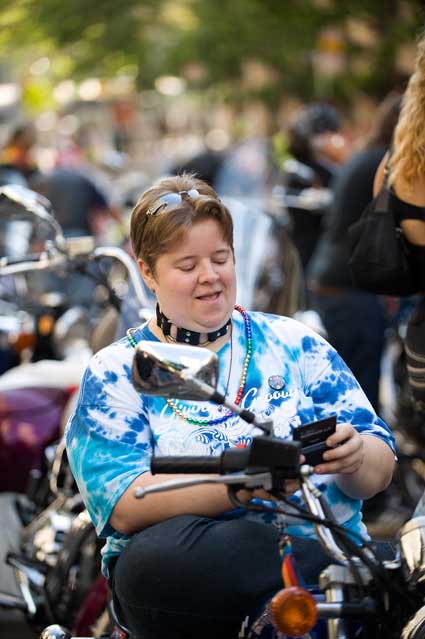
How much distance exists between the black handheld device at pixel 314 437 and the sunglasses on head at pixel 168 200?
666mm

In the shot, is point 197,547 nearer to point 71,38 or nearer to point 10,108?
point 10,108

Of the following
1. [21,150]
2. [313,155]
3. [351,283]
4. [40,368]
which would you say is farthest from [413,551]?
[21,150]

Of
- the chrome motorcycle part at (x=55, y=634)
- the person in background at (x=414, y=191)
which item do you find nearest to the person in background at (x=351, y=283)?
the person in background at (x=414, y=191)

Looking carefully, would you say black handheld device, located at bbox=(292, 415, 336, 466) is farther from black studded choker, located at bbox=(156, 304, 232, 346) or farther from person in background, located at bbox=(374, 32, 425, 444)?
person in background, located at bbox=(374, 32, 425, 444)

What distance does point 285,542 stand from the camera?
2.30 m

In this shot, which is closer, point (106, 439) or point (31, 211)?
point (106, 439)

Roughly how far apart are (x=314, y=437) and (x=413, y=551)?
0.27 meters

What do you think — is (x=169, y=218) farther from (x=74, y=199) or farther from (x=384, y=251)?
(x=74, y=199)

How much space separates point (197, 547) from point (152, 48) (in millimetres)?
44701

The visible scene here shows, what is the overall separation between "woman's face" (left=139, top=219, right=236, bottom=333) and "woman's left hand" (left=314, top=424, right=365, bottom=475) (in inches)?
19.9

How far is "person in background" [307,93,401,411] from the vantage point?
19.5 ft

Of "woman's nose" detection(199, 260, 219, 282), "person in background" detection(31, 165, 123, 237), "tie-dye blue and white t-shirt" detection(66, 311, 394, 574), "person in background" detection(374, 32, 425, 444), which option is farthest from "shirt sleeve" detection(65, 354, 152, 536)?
"person in background" detection(31, 165, 123, 237)

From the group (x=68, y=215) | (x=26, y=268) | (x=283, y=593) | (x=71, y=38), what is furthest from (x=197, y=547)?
(x=71, y=38)

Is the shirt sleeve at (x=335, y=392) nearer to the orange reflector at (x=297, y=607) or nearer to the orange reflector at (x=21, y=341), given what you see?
the orange reflector at (x=297, y=607)
